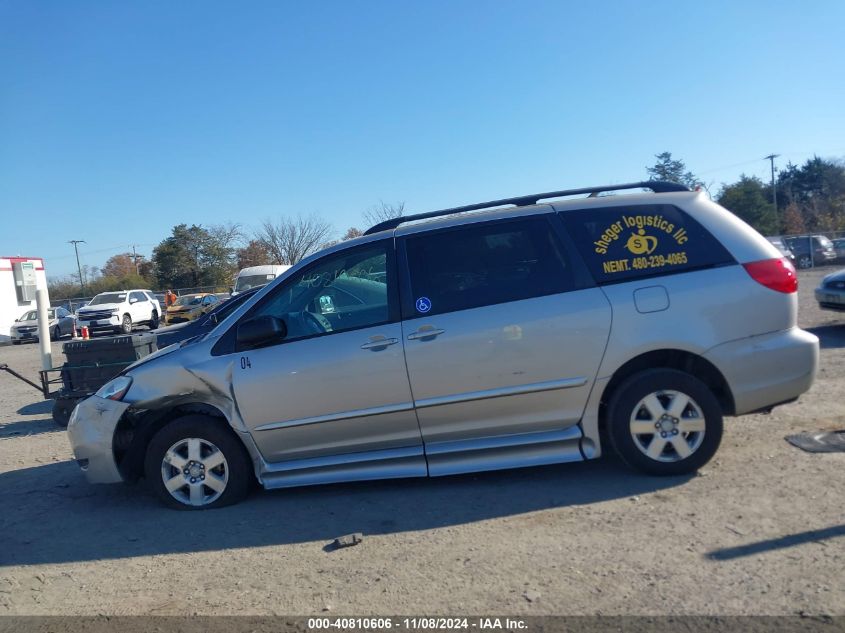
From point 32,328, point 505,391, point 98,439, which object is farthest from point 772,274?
point 32,328

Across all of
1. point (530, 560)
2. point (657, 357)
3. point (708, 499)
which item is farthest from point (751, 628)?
point (657, 357)

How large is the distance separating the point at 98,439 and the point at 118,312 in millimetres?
25615

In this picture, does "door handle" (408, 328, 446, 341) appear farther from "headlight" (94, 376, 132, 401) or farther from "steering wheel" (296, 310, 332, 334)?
"headlight" (94, 376, 132, 401)

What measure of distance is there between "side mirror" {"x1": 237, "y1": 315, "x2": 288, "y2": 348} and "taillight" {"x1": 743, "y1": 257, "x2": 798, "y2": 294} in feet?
11.0

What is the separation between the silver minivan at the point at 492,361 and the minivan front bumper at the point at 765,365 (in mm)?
13

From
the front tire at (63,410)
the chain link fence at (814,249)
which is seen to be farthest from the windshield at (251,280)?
the chain link fence at (814,249)

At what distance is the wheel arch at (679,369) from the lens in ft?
15.3

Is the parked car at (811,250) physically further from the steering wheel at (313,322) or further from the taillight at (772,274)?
the steering wheel at (313,322)

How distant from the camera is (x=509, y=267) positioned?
15.7 ft

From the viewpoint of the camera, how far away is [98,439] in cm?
498

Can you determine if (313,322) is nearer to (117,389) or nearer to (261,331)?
(261,331)

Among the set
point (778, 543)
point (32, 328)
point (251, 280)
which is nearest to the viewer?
point (778, 543)

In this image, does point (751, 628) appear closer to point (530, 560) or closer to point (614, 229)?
point (530, 560)

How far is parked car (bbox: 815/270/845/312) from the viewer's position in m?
10.9
